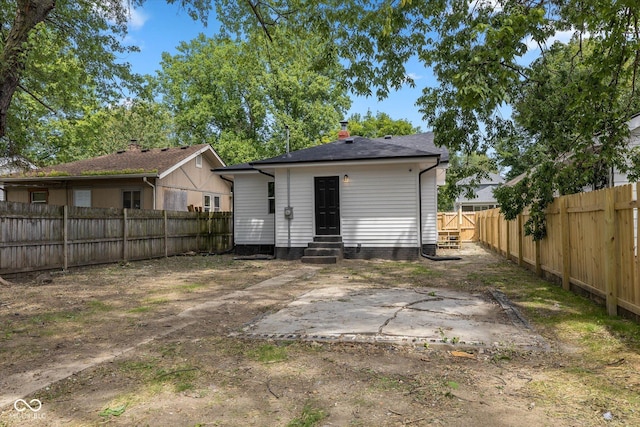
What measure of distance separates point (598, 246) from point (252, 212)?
12.2 m

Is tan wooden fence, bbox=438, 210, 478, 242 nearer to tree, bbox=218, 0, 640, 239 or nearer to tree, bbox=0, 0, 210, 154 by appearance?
tree, bbox=218, 0, 640, 239

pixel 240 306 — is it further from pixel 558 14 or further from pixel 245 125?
pixel 245 125

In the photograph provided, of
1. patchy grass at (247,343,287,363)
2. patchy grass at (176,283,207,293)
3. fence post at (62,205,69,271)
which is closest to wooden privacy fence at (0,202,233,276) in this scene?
fence post at (62,205,69,271)

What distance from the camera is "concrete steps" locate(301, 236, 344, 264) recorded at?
1291 cm

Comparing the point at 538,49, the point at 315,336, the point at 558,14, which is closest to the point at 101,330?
the point at 315,336

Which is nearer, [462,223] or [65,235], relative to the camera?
[65,235]

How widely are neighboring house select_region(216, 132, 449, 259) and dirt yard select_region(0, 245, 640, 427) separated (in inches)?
277

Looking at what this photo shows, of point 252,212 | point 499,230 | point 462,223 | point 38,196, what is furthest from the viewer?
point 462,223

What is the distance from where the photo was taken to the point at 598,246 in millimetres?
→ 5676

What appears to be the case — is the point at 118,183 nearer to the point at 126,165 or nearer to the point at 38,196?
the point at 126,165

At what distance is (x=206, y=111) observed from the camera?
35.2 m

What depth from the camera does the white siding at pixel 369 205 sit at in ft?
44.3

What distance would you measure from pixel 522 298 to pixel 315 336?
13.1 feet

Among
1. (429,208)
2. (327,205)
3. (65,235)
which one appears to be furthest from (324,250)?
(65,235)
